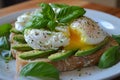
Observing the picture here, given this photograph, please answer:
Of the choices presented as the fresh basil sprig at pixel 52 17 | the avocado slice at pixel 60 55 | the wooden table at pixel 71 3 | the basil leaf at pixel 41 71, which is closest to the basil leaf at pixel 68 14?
the fresh basil sprig at pixel 52 17

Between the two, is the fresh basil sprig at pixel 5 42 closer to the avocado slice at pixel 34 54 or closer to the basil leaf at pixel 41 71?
the avocado slice at pixel 34 54

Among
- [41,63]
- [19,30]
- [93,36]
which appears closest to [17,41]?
[19,30]

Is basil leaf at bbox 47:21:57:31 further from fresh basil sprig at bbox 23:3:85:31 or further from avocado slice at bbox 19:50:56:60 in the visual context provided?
avocado slice at bbox 19:50:56:60

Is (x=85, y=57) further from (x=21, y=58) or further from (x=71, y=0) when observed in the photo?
(x=71, y=0)

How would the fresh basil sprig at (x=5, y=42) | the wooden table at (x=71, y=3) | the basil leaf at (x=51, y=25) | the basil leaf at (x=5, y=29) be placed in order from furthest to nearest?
the wooden table at (x=71, y=3), the basil leaf at (x=5, y=29), the fresh basil sprig at (x=5, y=42), the basil leaf at (x=51, y=25)

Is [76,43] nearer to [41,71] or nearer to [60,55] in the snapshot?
[60,55]

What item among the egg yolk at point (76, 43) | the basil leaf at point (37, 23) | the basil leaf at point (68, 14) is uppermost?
the basil leaf at point (68, 14)

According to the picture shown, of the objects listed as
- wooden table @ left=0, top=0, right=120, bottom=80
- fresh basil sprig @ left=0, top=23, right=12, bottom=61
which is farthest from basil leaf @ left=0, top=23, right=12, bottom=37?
wooden table @ left=0, top=0, right=120, bottom=80
